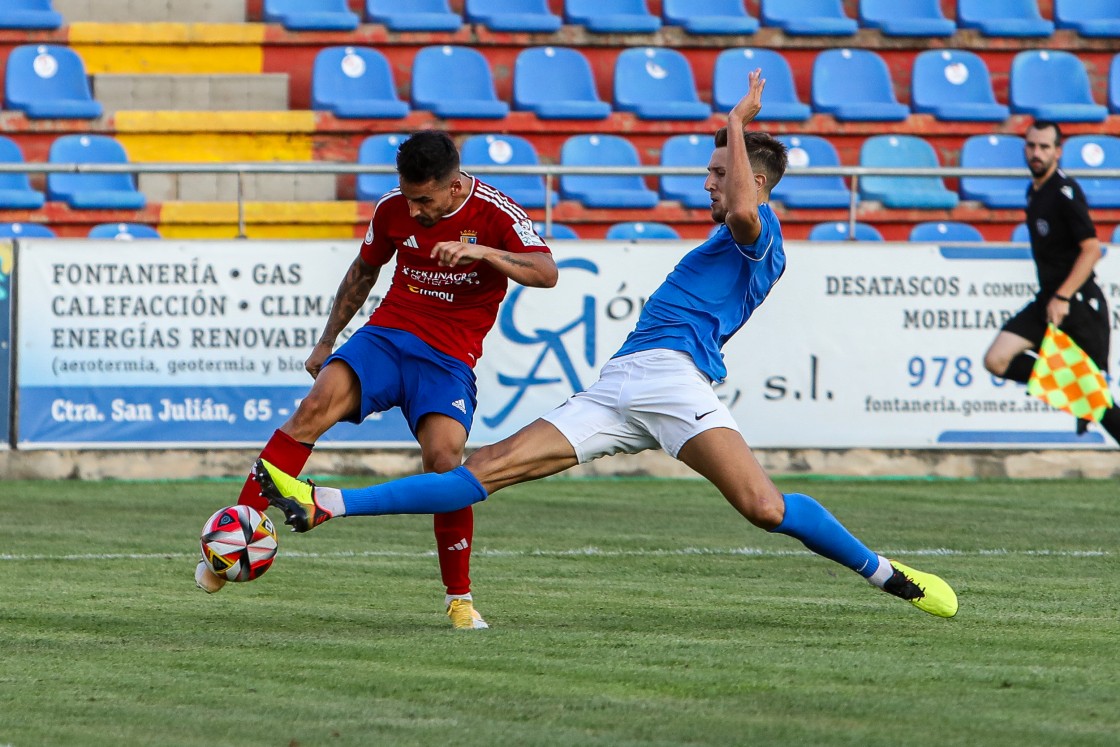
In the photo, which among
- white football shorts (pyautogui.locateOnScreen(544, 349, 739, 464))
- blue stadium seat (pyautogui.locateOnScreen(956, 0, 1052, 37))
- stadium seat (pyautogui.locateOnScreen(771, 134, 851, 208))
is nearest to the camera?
white football shorts (pyautogui.locateOnScreen(544, 349, 739, 464))

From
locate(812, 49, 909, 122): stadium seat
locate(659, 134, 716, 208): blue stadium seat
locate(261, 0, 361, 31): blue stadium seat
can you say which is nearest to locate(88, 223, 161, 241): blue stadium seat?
locate(261, 0, 361, 31): blue stadium seat

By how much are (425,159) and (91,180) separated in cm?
917

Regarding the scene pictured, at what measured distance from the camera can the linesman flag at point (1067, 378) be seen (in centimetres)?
1048

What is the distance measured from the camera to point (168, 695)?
4.72m

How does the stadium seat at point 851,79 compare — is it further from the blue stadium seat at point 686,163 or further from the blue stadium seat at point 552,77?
the blue stadium seat at point 552,77

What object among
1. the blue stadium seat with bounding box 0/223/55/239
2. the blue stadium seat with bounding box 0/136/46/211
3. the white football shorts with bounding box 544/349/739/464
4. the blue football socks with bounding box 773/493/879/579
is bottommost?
the blue football socks with bounding box 773/493/879/579

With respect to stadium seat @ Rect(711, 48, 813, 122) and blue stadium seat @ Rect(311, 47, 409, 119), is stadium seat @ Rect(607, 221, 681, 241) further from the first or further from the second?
blue stadium seat @ Rect(311, 47, 409, 119)

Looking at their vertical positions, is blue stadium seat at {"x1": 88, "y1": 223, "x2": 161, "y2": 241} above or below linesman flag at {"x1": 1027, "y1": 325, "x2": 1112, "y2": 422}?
above

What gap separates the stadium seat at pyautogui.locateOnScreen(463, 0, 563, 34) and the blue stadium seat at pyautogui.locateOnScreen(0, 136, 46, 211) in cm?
428

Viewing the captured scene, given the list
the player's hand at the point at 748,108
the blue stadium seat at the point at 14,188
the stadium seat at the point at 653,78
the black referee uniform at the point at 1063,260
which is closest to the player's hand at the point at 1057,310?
the black referee uniform at the point at 1063,260

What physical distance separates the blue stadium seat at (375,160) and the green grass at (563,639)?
16.8 feet

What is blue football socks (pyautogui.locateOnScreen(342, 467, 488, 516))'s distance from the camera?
18.7 feet

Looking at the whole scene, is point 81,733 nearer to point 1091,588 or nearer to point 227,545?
→ point 227,545

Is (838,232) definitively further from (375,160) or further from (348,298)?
(348,298)
